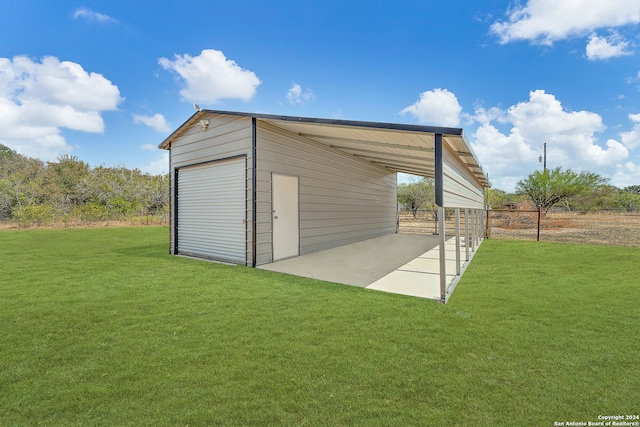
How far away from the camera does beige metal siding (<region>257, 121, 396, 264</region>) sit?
5.96m

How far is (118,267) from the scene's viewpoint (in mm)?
5586

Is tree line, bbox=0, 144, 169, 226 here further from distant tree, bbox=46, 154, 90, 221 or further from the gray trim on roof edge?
the gray trim on roof edge

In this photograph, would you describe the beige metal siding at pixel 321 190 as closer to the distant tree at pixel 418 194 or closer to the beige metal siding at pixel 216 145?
the beige metal siding at pixel 216 145

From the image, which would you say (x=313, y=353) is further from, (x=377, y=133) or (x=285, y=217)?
(x=285, y=217)

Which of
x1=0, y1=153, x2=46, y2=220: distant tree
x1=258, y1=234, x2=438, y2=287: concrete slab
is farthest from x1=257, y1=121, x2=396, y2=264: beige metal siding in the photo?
x1=0, y1=153, x2=46, y2=220: distant tree

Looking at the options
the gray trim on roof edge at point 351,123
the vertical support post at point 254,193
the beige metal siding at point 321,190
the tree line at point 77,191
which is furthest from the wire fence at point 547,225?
the tree line at point 77,191

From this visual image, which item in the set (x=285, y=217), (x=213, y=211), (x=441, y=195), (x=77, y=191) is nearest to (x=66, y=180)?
(x=77, y=191)

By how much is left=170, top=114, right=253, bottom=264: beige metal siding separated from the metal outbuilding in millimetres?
21

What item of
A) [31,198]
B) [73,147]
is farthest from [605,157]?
[73,147]

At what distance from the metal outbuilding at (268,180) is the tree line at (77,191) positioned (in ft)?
37.4

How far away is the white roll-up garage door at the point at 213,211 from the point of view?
6102mm

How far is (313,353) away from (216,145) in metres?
5.55

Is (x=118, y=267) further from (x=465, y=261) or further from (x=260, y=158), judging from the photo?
(x=465, y=261)

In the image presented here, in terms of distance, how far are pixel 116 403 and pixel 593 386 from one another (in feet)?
9.57
